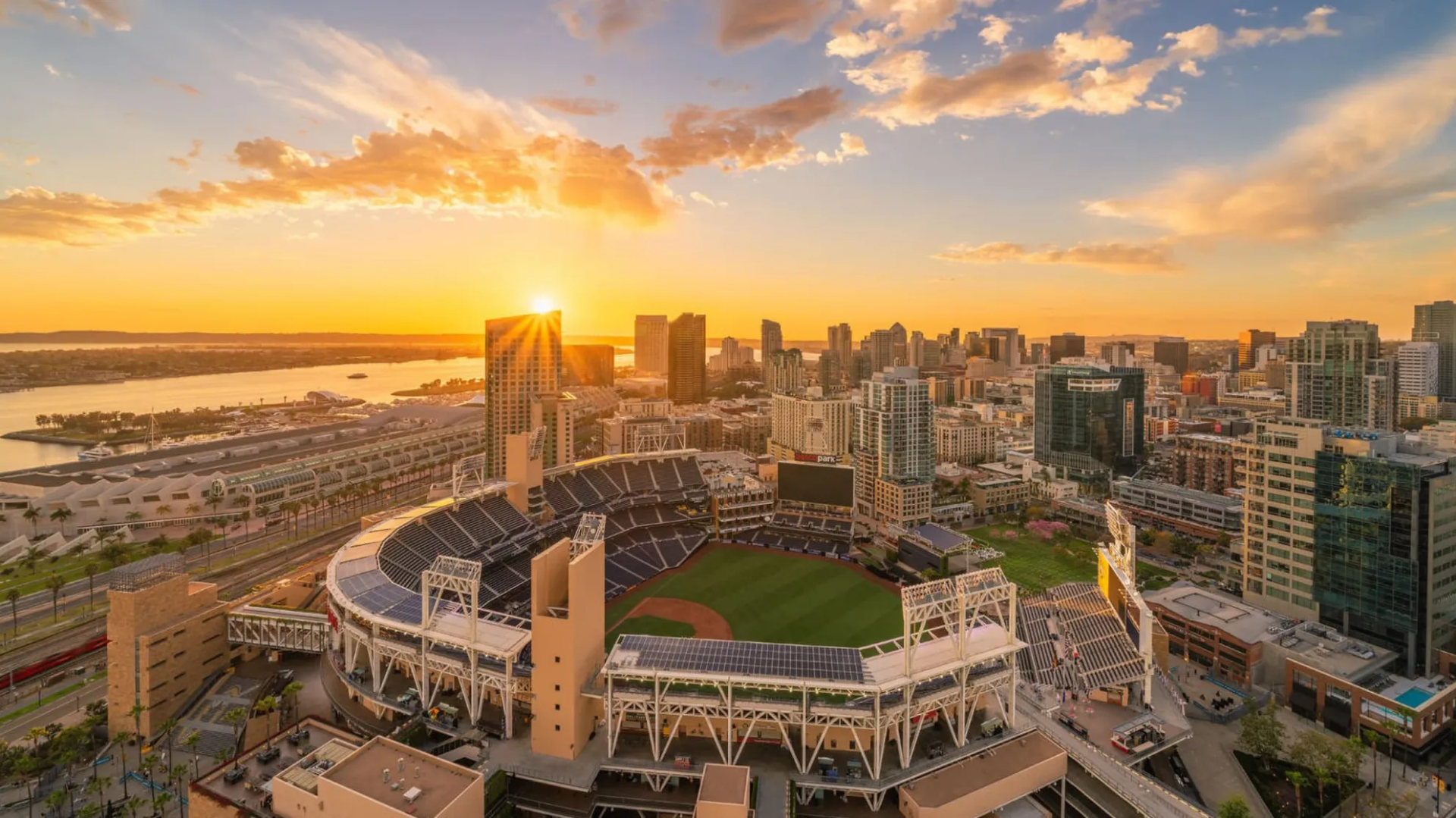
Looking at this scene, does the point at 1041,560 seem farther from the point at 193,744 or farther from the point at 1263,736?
the point at 193,744

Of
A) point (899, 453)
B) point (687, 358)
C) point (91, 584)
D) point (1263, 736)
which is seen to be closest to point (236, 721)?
point (91, 584)

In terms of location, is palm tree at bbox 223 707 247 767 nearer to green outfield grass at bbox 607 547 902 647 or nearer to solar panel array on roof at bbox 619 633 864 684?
solar panel array on roof at bbox 619 633 864 684

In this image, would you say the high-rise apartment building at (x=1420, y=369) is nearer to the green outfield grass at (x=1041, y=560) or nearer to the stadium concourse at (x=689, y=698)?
the green outfield grass at (x=1041, y=560)

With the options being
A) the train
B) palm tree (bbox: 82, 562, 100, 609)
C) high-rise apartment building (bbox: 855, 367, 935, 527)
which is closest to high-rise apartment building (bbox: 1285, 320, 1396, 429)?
high-rise apartment building (bbox: 855, 367, 935, 527)

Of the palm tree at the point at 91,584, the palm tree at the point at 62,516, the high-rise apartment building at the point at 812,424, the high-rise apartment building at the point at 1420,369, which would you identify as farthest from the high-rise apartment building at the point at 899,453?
the high-rise apartment building at the point at 1420,369

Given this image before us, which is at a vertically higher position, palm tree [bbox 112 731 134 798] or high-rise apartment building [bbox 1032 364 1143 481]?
high-rise apartment building [bbox 1032 364 1143 481]

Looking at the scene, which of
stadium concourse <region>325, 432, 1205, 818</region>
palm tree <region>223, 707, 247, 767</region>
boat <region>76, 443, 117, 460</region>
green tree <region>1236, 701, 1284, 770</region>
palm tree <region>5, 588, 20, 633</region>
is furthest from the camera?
boat <region>76, 443, 117, 460</region>

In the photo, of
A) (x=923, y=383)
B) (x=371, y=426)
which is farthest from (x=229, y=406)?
(x=923, y=383)
